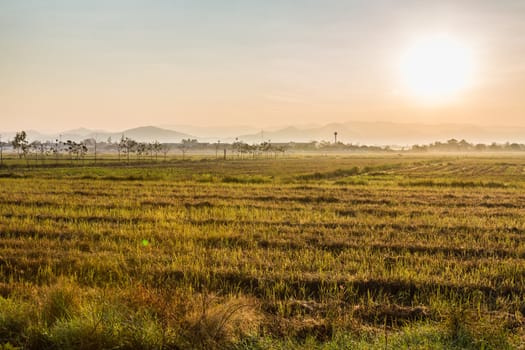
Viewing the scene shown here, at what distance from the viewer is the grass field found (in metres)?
6.28

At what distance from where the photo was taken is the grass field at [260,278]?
247 inches

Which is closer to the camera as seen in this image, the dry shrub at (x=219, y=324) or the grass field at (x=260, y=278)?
the dry shrub at (x=219, y=324)

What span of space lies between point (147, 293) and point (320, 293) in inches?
127

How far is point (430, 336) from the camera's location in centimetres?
618

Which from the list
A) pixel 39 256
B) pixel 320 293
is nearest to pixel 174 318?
pixel 320 293

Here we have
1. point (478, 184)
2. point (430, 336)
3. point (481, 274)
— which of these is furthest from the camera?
point (478, 184)

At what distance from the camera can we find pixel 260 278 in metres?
9.22

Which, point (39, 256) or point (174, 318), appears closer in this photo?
point (174, 318)

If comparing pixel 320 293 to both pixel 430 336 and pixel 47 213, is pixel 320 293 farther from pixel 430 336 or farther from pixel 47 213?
pixel 47 213

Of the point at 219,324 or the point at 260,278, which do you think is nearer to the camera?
the point at 219,324

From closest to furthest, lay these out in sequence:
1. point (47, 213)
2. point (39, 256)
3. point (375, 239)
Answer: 1. point (39, 256)
2. point (375, 239)
3. point (47, 213)

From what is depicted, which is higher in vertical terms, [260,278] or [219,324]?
[219,324]

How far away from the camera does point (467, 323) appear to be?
20.8 ft

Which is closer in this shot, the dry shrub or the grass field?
the dry shrub
